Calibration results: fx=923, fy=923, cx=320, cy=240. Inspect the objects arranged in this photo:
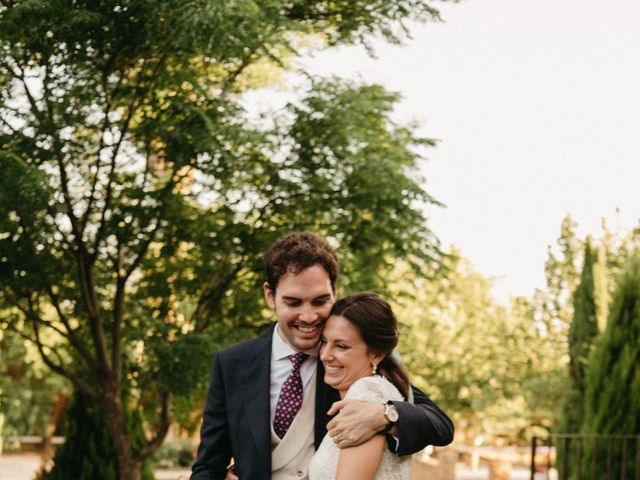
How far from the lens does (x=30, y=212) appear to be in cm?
785

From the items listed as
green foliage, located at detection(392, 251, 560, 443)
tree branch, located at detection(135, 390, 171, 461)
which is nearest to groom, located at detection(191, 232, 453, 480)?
tree branch, located at detection(135, 390, 171, 461)

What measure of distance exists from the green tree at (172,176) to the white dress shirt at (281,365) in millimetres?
4623

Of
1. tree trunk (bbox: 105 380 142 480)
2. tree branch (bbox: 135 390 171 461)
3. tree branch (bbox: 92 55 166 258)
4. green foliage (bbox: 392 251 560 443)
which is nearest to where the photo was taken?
tree branch (bbox: 92 55 166 258)

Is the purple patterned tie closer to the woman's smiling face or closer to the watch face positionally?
the woman's smiling face

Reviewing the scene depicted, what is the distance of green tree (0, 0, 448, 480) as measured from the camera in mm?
8086

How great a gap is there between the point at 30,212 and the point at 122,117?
1792 millimetres

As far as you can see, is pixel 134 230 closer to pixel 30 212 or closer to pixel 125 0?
pixel 30 212

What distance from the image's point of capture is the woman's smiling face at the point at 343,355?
2848mm

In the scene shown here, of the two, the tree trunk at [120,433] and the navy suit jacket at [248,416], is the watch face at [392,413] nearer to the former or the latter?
the navy suit jacket at [248,416]

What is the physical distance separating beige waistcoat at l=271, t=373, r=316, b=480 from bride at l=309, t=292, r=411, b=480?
182 millimetres

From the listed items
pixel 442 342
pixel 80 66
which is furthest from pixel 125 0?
pixel 442 342

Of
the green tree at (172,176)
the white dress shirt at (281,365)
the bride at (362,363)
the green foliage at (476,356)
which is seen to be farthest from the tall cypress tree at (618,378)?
the green foliage at (476,356)

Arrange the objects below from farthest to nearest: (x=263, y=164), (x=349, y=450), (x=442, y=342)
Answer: (x=442, y=342)
(x=263, y=164)
(x=349, y=450)

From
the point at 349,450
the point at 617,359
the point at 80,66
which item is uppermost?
the point at 80,66
